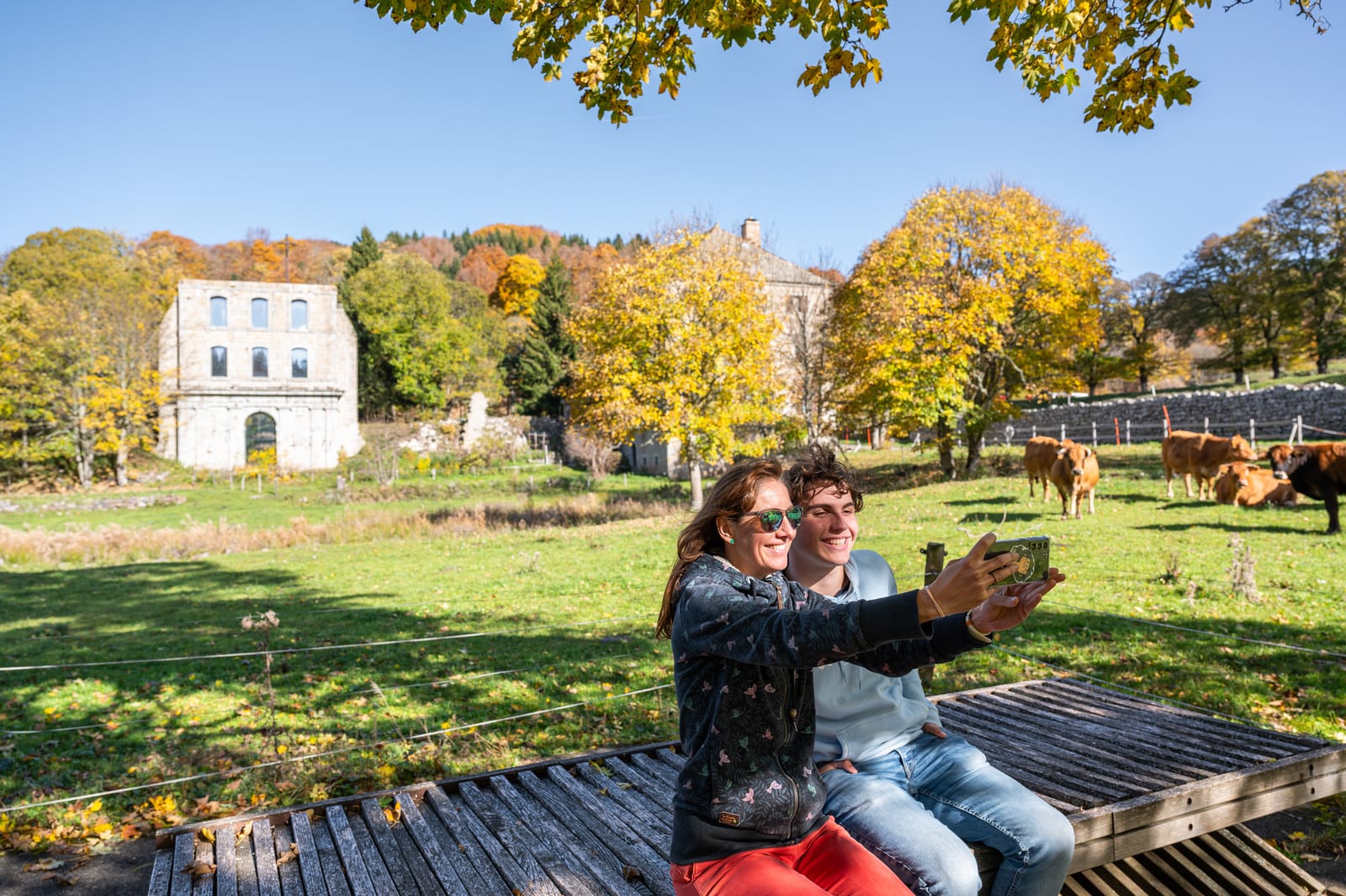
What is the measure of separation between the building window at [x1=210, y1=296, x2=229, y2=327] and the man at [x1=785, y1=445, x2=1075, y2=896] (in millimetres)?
56131

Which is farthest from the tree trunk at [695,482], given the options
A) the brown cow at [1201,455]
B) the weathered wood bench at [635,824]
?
the weathered wood bench at [635,824]

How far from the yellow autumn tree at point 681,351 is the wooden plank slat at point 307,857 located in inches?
850

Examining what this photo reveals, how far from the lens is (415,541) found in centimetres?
2134

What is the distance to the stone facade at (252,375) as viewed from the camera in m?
50.0

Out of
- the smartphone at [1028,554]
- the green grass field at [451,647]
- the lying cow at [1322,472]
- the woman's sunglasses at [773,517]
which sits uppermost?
the woman's sunglasses at [773,517]

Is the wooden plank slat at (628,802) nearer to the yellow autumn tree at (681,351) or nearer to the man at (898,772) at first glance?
the man at (898,772)

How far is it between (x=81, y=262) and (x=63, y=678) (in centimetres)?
6094

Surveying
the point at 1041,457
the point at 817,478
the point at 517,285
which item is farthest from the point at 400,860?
the point at 517,285

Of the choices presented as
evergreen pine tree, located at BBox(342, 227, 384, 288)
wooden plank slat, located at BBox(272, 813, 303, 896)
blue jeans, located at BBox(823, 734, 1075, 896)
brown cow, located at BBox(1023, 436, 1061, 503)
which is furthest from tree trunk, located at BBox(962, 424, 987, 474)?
evergreen pine tree, located at BBox(342, 227, 384, 288)

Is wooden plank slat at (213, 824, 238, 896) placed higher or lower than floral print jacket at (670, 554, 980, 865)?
lower

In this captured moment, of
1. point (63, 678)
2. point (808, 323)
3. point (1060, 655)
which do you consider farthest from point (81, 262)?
point (1060, 655)

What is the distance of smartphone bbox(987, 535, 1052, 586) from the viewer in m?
2.08

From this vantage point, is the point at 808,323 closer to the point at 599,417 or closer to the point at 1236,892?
the point at 599,417

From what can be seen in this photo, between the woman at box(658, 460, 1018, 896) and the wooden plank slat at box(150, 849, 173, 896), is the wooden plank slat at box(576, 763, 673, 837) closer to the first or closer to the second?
the woman at box(658, 460, 1018, 896)
